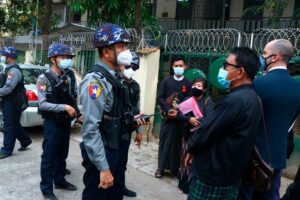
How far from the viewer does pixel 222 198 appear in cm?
247

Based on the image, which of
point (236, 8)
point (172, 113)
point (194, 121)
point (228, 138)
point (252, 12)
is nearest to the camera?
point (228, 138)

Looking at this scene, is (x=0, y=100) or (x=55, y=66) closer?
(x=55, y=66)

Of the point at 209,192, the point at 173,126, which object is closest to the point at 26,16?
the point at 173,126

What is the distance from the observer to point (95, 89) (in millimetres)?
2439

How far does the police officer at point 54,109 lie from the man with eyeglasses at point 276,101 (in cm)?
215

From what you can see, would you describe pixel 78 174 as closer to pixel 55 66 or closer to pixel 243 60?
pixel 55 66

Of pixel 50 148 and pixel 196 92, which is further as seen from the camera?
pixel 196 92

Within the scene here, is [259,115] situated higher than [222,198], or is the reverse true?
[259,115]

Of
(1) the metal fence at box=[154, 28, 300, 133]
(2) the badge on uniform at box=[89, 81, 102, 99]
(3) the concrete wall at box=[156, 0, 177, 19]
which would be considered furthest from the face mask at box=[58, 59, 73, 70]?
(3) the concrete wall at box=[156, 0, 177, 19]

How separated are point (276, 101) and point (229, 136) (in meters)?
0.61

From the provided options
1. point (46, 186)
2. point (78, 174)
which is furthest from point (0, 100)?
point (46, 186)

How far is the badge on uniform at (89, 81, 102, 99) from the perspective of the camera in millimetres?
2434

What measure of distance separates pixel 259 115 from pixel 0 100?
472cm

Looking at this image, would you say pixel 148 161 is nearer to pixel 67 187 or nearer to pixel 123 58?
pixel 67 187
